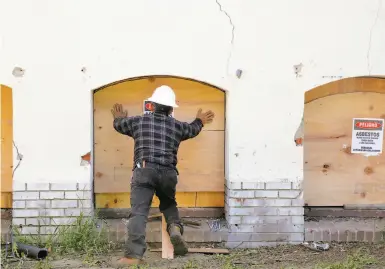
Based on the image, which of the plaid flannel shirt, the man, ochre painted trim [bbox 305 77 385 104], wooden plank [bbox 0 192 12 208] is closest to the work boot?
the man

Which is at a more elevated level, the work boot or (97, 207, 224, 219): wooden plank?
(97, 207, 224, 219): wooden plank

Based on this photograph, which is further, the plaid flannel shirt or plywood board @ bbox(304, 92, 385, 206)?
plywood board @ bbox(304, 92, 385, 206)

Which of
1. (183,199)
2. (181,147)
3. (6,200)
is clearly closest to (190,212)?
(183,199)

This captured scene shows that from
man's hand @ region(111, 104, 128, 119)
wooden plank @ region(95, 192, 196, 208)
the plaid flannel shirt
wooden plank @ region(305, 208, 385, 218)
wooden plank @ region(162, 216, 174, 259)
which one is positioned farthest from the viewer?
wooden plank @ region(305, 208, 385, 218)

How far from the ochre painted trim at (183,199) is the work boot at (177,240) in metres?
0.85

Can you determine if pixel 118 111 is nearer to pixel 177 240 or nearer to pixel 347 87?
pixel 177 240

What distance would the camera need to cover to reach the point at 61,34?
5.70m

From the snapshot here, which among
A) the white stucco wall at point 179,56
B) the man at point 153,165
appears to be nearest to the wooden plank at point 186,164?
the white stucco wall at point 179,56

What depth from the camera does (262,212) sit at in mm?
5863

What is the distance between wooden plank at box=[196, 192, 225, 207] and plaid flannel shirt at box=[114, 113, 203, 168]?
0.99 meters

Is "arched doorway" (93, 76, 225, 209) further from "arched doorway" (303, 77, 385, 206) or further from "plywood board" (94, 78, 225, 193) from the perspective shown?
"arched doorway" (303, 77, 385, 206)

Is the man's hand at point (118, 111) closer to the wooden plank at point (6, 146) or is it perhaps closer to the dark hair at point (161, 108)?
the dark hair at point (161, 108)

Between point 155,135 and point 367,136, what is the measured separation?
2718mm

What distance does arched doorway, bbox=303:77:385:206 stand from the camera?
6.28 meters
